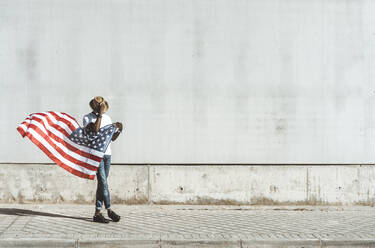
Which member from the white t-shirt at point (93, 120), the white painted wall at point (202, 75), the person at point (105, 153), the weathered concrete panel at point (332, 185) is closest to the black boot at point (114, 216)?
the person at point (105, 153)

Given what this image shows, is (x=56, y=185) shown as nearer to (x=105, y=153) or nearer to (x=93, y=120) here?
(x=105, y=153)

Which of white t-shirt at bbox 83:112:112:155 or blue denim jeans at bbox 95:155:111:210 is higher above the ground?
white t-shirt at bbox 83:112:112:155

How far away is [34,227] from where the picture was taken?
24.7 ft

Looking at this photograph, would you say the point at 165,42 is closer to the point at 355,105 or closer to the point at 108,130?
the point at 108,130

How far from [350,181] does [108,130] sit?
4604 millimetres

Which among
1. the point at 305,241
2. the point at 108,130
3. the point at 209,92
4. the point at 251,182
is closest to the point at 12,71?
the point at 108,130

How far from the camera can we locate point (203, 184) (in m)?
9.59

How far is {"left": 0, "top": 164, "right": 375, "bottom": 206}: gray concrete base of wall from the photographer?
9.48m

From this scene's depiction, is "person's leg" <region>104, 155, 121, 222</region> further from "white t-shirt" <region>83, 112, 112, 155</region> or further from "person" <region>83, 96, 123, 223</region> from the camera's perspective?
"white t-shirt" <region>83, 112, 112, 155</region>

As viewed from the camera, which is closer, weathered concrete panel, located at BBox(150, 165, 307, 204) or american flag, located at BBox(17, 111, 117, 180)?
american flag, located at BBox(17, 111, 117, 180)

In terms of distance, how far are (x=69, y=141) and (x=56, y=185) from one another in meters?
1.64

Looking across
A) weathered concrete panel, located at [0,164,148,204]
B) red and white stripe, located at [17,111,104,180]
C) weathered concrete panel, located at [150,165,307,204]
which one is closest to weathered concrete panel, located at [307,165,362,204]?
weathered concrete panel, located at [150,165,307,204]

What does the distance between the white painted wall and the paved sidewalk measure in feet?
3.25

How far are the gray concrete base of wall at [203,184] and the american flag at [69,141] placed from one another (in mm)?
1473
